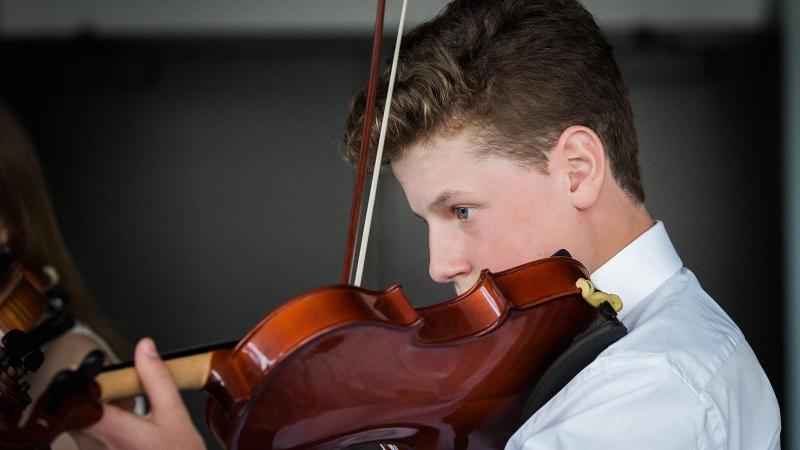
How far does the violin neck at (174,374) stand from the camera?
668mm

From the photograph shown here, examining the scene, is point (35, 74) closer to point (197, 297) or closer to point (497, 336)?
point (197, 297)

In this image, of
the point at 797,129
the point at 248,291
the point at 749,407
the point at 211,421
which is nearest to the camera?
the point at 211,421

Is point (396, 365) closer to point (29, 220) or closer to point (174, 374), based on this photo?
point (174, 374)

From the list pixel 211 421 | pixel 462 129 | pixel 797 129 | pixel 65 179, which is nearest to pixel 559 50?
pixel 462 129

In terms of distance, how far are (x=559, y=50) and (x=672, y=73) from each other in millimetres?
1847

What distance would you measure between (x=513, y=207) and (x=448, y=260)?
0.32 feet

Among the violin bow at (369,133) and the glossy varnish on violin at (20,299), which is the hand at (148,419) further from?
the glossy varnish on violin at (20,299)

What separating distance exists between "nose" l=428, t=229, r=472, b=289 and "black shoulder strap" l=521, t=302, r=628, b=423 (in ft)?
0.68

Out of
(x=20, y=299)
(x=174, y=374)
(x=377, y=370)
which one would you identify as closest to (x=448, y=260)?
(x=377, y=370)

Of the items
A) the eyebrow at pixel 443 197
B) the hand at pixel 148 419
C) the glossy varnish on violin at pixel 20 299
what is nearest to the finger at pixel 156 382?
the hand at pixel 148 419

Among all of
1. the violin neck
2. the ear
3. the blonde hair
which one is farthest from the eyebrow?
the blonde hair

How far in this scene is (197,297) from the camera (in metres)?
2.97

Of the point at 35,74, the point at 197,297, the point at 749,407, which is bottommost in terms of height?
the point at 197,297

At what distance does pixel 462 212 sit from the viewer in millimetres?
1029
